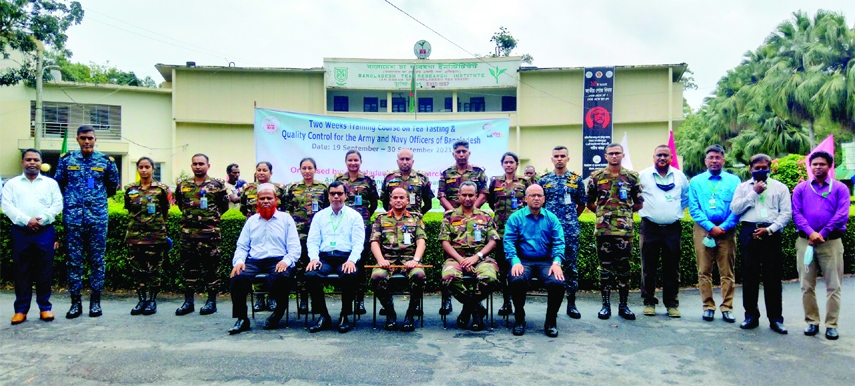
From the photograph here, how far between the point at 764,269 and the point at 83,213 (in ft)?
23.7

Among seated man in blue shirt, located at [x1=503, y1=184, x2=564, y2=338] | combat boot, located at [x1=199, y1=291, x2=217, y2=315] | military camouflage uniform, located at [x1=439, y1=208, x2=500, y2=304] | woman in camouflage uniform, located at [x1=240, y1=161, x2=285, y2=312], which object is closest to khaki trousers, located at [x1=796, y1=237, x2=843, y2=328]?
seated man in blue shirt, located at [x1=503, y1=184, x2=564, y2=338]

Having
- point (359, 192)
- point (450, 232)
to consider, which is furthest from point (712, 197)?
point (359, 192)

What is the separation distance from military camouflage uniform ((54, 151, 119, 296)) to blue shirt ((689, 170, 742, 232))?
6.55m

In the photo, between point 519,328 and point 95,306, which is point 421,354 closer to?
point 519,328

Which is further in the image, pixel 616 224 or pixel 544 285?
pixel 616 224

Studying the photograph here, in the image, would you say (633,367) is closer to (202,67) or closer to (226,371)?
(226,371)

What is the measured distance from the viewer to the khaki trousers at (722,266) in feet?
19.5

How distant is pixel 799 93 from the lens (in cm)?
2048

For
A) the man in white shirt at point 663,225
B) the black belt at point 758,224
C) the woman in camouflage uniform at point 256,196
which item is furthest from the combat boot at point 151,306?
the black belt at point 758,224

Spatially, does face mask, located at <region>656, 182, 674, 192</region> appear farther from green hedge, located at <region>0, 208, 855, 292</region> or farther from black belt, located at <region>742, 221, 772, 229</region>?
green hedge, located at <region>0, 208, 855, 292</region>

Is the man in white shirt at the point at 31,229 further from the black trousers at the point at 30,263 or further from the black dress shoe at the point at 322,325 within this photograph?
the black dress shoe at the point at 322,325

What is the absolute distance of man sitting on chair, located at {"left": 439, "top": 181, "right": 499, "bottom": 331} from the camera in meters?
5.52

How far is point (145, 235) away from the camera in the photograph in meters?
6.20

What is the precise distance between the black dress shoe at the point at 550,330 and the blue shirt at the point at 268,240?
8.56ft
